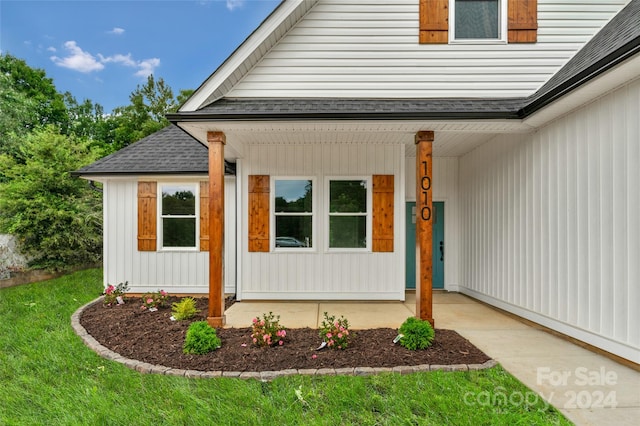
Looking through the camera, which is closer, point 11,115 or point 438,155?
point 438,155

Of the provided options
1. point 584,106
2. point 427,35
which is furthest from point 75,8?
point 584,106

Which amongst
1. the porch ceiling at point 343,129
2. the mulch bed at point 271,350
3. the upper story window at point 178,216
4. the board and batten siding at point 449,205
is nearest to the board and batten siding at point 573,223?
the porch ceiling at point 343,129

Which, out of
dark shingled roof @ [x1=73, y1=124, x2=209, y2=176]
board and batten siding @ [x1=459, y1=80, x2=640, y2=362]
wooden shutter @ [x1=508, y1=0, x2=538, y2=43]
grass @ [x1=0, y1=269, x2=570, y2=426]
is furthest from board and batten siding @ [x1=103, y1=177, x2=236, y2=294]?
wooden shutter @ [x1=508, y1=0, x2=538, y2=43]

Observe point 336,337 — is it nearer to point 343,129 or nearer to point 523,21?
point 343,129

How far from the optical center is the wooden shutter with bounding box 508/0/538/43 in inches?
202

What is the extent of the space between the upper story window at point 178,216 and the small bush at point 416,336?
16.7 ft

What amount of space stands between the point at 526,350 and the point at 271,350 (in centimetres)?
314

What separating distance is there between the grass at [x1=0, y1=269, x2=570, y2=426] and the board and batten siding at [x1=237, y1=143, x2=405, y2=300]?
2.94 metres

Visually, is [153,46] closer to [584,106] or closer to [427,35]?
[427,35]

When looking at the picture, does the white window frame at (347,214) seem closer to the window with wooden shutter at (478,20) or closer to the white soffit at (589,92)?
the window with wooden shutter at (478,20)

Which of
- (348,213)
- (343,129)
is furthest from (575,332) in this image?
(343,129)

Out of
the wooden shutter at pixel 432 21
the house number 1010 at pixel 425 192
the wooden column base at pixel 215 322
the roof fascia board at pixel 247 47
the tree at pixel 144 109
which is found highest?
the tree at pixel 144 109

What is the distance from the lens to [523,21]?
514cm

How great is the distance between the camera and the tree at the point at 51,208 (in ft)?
27.6
